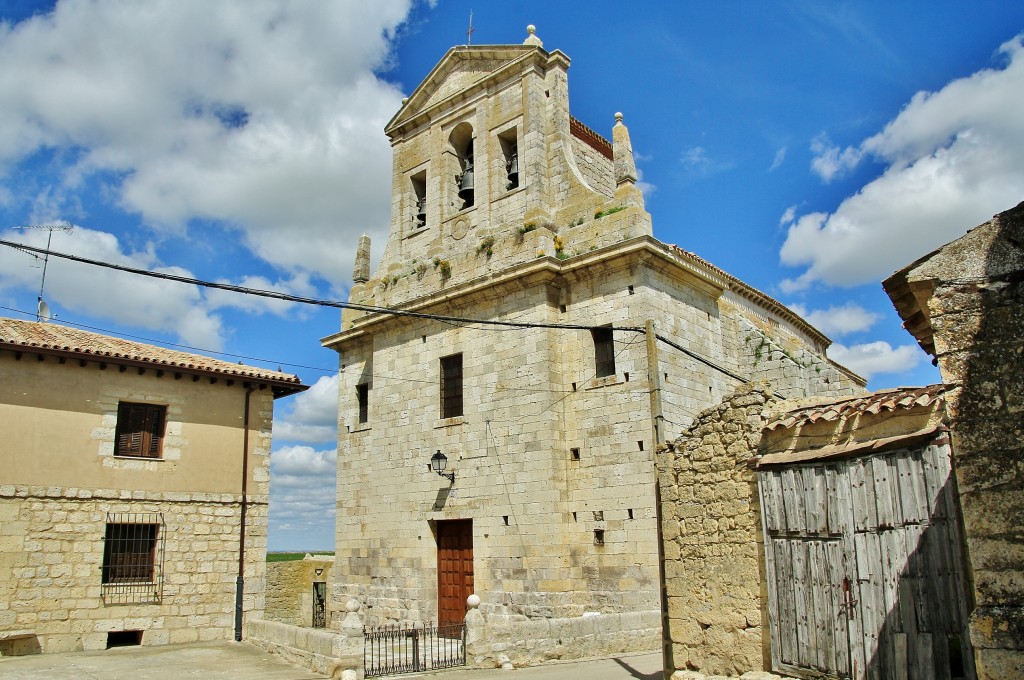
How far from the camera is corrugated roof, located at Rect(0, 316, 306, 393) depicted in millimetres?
14734

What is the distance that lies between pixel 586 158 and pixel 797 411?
38.9ft

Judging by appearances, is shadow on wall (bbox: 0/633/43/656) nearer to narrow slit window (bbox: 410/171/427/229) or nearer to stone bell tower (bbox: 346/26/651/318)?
stone bell tower (bbox: 346/26/651/318)

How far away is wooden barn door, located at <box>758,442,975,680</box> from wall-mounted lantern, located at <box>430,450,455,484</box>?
912cm

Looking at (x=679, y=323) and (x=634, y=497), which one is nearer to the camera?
(x=634, y=497)

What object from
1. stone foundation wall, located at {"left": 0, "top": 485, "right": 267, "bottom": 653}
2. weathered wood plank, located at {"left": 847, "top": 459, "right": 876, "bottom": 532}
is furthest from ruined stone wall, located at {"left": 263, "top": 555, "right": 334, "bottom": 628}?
weathered wood plank, located at {"left": 847, "top": 459, "right": 876, "bottom": 532}

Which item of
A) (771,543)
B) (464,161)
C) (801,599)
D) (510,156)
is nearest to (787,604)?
(801,599)

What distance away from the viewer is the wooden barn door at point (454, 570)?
15.7m

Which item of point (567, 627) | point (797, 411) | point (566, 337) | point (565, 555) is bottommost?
point (567, 627)

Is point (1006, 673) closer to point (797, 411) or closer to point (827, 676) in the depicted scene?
point (827, 676)

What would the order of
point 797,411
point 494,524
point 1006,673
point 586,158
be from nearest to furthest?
point 1006,673
point 797,411
point 494,524
point 586,158

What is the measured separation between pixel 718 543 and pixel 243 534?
11.8 metres

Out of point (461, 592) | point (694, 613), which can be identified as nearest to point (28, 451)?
point (461, 592)

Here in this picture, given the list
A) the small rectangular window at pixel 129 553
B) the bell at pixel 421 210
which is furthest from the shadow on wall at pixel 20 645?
the bell at pixel 421 210

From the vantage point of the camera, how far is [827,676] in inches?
273
